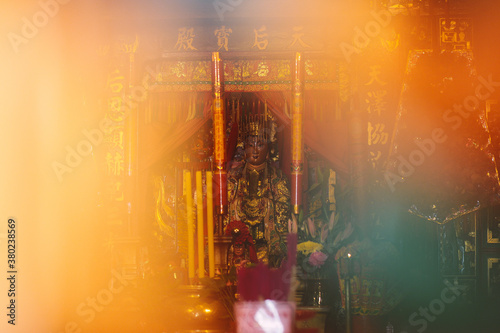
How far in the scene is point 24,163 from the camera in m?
3.00

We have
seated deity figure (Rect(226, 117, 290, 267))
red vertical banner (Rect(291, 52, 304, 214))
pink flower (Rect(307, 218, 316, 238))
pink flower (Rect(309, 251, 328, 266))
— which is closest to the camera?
pink flower (Rect(309, 251, 328, 266))

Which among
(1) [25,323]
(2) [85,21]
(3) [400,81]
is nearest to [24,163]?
(1) [25,323]

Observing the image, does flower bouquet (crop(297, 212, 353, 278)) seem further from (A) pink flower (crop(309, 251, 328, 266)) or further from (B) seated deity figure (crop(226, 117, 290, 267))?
(B) seated deity figure (crop(226, 117, 290, 267))

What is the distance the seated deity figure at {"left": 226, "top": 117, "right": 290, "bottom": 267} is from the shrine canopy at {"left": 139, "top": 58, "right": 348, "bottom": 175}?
457 mm

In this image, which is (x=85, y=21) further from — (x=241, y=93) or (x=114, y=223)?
(x=114, y=223)

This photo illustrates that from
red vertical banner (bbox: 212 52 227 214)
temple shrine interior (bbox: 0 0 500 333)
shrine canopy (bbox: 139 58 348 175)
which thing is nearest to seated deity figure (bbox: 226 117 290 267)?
temple shrine interior (bbox: 0 0 500 333)

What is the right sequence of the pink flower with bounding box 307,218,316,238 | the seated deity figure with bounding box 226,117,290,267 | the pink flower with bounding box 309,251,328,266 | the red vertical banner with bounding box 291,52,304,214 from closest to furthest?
1. the pink flower with bounding box 309,251,328,266
2. the red vertical banner with bounding box 291,52,304,214
3. the pink flower with bounding box 307,218,316,238
4. the seated deity figure with bounding box 226,117,290,267

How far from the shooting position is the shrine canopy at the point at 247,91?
14.4ft

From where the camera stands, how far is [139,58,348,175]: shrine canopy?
4.38 meters

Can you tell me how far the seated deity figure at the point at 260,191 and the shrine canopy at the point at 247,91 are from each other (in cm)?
46

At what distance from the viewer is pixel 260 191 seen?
191 inches

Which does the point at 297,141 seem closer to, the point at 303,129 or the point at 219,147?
the point at 303,129

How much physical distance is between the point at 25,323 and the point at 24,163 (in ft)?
3.29

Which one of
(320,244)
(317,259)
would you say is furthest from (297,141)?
(317,259)
